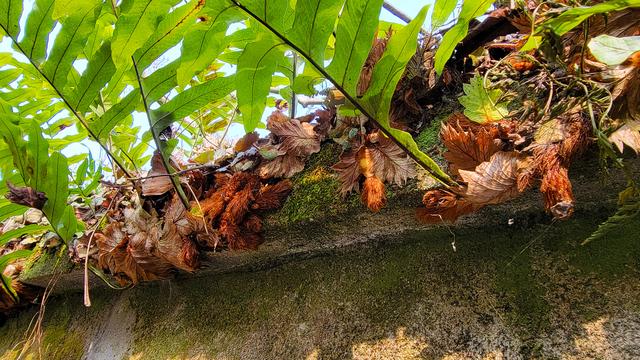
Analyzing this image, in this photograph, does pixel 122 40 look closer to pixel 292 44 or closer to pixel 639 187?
pixel 292 44

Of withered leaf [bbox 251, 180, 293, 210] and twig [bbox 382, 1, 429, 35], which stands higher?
twig [bbox 382, 1, 429, 35]

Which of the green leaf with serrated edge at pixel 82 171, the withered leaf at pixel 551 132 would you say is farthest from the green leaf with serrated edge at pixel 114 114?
the withered leaf at pixel 551 132

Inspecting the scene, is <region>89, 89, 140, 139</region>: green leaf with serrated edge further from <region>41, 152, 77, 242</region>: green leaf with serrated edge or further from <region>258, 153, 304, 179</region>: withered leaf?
<region>258, 153, 304, 179</region>: withered leaf

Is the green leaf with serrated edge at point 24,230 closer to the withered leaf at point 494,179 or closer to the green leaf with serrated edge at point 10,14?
the green leaf with serrated edge at point 10,14

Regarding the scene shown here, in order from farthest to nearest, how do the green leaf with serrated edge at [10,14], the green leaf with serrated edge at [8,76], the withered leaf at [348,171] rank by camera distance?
the green leaf with serrated edge at [8,76], the green leaf with serrated edge at [10,14], the withered leaf at [348,171]

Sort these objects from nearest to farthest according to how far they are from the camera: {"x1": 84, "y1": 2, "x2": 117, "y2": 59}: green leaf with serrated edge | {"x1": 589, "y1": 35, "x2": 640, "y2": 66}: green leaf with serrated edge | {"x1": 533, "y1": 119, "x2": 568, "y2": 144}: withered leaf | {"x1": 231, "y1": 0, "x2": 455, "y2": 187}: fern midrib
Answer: {"x1": 589, "y1": 35, "x2": 640, "y2": 66}: green leaf with serrated edge, {"x1": 533, "y1": 119, "x2": 568, "y2": 144}: withered leaf, {"x1": 231, "y1": 0, "x2": 455, "y2": 187}: fern midrib, {"x1": 84, "y1": 2, "x2": 117, "y2": 59}: green leaf with serrated edge

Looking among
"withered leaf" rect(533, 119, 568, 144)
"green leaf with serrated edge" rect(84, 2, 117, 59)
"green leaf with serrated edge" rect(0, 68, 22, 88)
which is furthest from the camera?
"green leaf with serrated edge" rect(0, 68, 22, 88)

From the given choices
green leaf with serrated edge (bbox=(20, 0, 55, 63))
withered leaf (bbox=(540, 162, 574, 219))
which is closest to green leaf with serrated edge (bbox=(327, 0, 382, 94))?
withered leaf (bbox=(540, 162, 574, 219))

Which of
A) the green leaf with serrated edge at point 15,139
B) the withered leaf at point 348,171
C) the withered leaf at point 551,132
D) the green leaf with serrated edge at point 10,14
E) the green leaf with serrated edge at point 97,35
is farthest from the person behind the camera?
the green leaf with serrated edge at point 97,35
